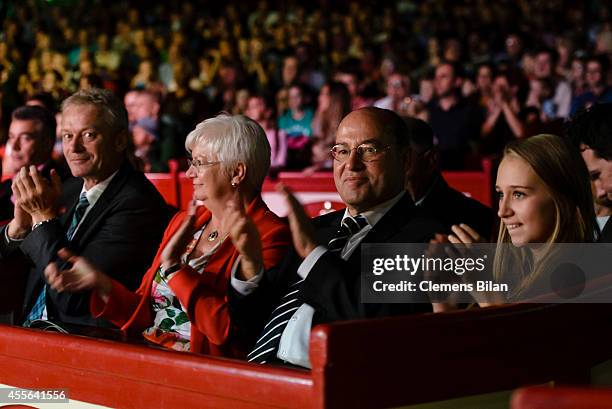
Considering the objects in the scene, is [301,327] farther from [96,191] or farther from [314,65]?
[314,65]

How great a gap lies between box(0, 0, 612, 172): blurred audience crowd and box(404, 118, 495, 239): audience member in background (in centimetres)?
113

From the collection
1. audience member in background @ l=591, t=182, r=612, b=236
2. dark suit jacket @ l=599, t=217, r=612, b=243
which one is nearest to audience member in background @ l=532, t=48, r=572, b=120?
audience member in background @ l=591, t=182, r=612, b=236

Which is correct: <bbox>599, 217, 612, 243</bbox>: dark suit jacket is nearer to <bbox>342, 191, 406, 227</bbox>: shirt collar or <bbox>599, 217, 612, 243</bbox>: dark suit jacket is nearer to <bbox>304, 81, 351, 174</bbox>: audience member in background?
<bbox>342, 191, 406, 227</bbox>: shirt collar

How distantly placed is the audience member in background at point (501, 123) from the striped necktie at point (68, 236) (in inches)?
168

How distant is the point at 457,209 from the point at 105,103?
146cm

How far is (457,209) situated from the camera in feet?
14.1

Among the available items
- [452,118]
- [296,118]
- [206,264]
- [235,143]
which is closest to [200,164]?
[235,143]

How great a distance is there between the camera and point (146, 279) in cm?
374

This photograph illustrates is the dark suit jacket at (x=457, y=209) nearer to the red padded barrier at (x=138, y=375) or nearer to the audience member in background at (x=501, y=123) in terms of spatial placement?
the red padded barrier at (x=138, y=375)

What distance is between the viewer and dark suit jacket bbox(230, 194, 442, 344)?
9.36 ft

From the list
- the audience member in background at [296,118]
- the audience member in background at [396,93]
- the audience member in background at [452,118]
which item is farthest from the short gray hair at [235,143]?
the audience member in background at [296,118]

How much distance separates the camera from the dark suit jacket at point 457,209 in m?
4.16

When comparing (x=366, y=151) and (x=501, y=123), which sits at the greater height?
(x=366, y=151)

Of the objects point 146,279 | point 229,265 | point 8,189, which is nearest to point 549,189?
point 229,265
